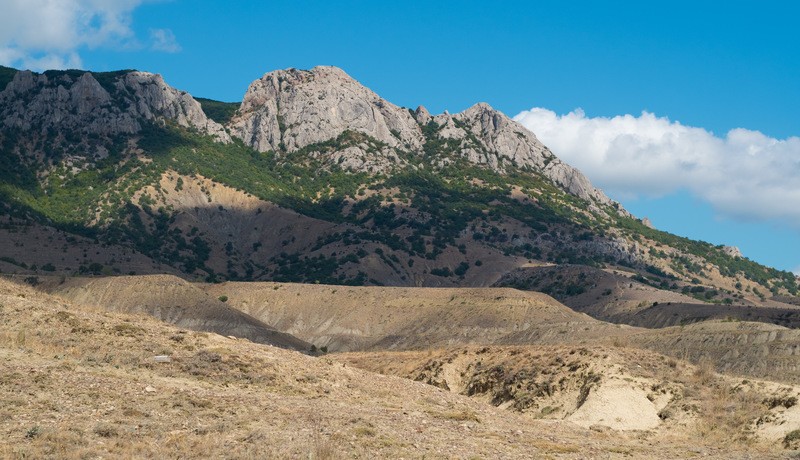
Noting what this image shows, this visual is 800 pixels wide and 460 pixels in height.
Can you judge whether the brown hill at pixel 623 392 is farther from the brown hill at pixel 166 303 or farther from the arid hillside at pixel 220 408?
the brown hill at pixel 166 303

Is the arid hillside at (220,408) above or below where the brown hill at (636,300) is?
below

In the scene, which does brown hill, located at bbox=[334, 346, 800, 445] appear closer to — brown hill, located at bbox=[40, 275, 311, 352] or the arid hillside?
the arid hillside

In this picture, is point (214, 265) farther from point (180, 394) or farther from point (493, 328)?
point (180, 394)

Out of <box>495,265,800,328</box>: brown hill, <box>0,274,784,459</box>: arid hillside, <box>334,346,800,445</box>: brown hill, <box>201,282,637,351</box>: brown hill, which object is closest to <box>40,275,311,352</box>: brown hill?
<box>201,282,637,351</box>: brown hill

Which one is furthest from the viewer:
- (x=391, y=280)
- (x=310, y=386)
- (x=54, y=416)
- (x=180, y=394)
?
(x=391, y=280)

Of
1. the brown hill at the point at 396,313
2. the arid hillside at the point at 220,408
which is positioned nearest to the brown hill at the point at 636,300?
the brown hill at the point at 396,313

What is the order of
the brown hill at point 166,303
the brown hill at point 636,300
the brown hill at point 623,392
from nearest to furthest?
the brown hill at point 623,392 → the brown hill at point 166,303 → the brown hill at point 636,300

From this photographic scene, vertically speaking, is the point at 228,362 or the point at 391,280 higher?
the point at 391,280

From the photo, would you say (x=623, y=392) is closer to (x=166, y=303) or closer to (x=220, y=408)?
(x=220, y=408)

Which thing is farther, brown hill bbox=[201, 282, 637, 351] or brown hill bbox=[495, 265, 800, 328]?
brown hill bbox=[201, 282, 637, 351]

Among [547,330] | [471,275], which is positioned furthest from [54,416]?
[471,275]

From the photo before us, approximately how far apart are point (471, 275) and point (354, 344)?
6938 cm

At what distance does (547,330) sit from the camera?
10581 cm

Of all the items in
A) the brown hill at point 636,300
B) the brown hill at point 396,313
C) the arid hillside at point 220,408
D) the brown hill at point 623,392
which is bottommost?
the arid hillside at point 220,408
